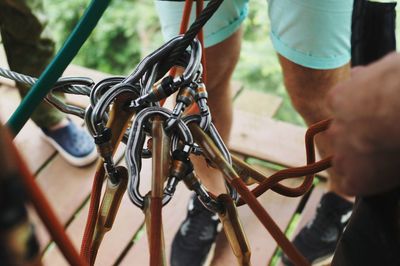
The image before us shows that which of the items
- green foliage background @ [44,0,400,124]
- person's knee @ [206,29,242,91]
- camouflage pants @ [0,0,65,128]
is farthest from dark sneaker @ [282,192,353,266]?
green foliage background @ [44,0,400,124]

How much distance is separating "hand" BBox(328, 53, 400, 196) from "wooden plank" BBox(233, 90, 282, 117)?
113 centimetres

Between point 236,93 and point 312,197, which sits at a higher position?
point 236,93

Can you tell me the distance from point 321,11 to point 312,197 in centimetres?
55

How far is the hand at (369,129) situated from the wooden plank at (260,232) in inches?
31.8

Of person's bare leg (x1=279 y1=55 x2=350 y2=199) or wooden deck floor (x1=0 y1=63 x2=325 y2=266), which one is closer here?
person's bare leg (x1=279 y1=55 x2=350 y2=199)

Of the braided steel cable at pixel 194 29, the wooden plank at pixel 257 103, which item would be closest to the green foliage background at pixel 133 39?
the wooden plank at pixel 257 103

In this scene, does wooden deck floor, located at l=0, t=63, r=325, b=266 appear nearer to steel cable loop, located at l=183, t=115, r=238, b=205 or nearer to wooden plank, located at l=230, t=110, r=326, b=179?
wooden plank, located at l=230, t=110, r=326, b=179

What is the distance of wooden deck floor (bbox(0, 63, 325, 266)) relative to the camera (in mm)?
1152

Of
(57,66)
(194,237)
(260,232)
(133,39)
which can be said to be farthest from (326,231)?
A: (133,39)

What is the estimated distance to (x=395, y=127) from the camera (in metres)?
0.32

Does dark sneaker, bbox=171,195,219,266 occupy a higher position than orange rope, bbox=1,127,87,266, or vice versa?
orange rope, bbox=1,127,87,266

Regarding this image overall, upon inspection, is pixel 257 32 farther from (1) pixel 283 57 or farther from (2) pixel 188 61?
(2) pixel 188 61

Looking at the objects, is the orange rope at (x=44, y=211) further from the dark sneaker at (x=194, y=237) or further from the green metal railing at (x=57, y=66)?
the dark sneaker at (x=194, y=237)

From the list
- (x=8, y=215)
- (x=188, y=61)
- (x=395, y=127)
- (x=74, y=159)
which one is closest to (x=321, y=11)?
(x=188, y=61)
